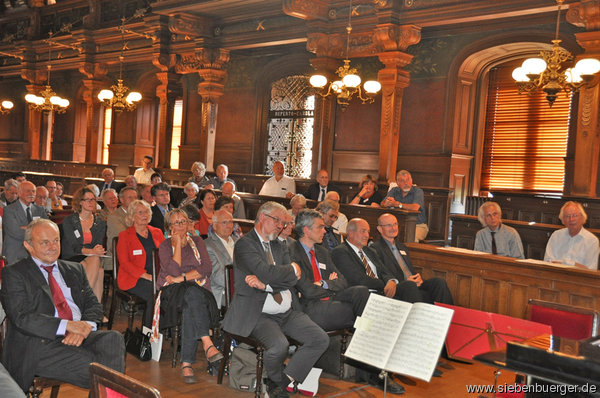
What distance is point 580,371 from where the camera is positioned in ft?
7.91

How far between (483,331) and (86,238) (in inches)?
155

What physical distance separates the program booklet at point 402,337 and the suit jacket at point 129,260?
2.69 meters

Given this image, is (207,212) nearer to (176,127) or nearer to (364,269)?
(364,269)

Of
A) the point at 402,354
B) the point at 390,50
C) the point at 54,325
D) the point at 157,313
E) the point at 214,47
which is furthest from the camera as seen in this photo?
the point at 214,47

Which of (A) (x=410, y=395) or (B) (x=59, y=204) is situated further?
(B) (x=59, y=204)

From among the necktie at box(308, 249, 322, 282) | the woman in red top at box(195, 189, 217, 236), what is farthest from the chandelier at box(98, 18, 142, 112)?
the necktie at box(308, 249, 322, 282)

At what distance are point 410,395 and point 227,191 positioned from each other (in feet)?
16.5

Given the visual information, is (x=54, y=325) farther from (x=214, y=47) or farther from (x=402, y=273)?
(x=214, y=47)

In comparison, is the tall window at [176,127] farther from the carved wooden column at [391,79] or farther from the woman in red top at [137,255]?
the woman in red top at [137,255]

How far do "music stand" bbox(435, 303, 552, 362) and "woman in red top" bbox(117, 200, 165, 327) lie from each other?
2.55 metres

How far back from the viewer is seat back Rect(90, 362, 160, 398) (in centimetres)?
193

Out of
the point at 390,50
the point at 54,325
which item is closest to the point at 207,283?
the point at 54,325

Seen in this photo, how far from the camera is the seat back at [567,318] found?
3.66 metres

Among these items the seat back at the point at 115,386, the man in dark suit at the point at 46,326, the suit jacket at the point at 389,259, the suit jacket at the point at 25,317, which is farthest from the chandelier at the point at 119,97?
the seat back at the point at 115,386
